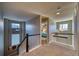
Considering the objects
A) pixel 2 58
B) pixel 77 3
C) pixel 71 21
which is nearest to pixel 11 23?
pixel 2 58

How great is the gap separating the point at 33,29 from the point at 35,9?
0.32 meters

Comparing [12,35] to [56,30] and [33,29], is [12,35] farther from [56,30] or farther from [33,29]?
[56,30]

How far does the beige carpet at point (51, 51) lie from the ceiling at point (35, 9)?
19.1 inches

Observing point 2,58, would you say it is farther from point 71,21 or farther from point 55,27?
point 71,21

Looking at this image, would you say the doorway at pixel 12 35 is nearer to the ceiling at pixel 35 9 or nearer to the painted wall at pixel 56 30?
the ceiling at pixel 35 9

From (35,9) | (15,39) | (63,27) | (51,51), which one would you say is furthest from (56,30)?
(15,39)

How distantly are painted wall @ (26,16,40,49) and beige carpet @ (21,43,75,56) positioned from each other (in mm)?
114

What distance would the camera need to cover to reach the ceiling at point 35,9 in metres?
1.55

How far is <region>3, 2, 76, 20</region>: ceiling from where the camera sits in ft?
5.08

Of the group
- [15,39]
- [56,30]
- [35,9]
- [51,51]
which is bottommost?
[51,51]

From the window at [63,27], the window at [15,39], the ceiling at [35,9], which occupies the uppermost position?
the ceiling at [35,9]

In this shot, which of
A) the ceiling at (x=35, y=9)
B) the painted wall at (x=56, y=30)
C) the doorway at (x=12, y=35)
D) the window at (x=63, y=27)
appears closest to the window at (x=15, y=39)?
the doorway at (x=12, y=35)

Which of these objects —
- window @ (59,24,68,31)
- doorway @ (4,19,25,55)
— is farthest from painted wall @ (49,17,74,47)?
doorway @ (4,19,25,55)

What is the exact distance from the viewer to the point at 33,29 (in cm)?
167
